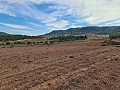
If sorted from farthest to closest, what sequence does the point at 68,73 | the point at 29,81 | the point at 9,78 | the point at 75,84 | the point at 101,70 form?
the point at 101,70, the point at 68,73, the point at 9,78, the point at 29,81, the point at 75,84

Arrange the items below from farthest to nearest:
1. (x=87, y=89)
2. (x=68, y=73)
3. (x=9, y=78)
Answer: (x=68, y=73) → (x=9, y=78) → (x=87, y=89)

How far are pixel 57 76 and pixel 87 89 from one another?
329 centimetres

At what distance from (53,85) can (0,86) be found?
2746mm

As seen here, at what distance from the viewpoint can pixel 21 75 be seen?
14.3 m

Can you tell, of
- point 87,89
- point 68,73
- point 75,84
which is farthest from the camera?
point 68,73

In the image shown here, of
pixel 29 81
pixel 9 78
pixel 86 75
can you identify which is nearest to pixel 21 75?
pixel 9 78

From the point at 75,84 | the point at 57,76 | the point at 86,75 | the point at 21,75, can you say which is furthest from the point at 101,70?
the point at 21,75

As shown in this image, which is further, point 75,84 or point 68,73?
point 68,73

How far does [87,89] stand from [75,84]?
927 millimetres

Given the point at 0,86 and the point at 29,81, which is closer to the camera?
the point at 0,86

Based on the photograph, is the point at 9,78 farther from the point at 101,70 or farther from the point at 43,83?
the point at 101,70

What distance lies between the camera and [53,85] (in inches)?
450

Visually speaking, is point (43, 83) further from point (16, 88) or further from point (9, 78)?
point (9, 78)

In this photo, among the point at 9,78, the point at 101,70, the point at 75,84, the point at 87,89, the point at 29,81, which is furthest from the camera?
the point at 101,70
